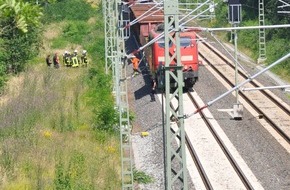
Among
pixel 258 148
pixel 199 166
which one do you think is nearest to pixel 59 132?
pixel 199 166

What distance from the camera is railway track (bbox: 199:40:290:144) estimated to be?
19703 mm

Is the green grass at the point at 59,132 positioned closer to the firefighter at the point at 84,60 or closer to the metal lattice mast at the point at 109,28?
the metal lattice mast at the point at 109,28

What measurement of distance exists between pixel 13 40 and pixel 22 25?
2687cm

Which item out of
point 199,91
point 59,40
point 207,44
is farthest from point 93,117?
point 59,40

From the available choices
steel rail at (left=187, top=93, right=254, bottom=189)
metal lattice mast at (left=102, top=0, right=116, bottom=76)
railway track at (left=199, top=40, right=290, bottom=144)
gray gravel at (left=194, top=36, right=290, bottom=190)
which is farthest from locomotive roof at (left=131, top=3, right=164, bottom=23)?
steel rail at (left=187, top=93, right=254, bottom=189)

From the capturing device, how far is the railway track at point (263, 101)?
19.7 metres

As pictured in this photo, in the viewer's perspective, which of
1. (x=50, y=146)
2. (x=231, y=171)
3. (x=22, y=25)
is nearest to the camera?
(x=22, y=25)

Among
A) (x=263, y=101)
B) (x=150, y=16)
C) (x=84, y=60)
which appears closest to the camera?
(x=263, y=101)

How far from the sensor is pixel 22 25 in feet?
17.5

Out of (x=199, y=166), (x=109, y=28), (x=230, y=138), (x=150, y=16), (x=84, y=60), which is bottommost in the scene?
(x=199, y=166)

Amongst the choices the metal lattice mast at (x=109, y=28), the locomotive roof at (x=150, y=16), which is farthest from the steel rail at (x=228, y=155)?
the locomotive roof at (x=150, y=16)

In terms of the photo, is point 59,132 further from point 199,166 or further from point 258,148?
point 258,148

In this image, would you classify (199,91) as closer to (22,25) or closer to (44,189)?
(44,189)

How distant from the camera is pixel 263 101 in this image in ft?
74.7
